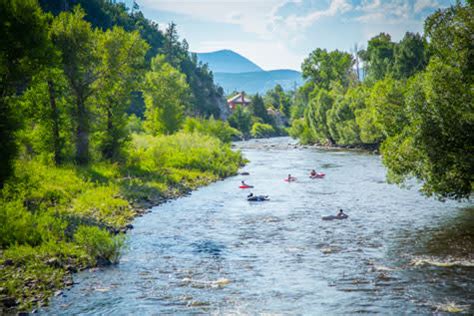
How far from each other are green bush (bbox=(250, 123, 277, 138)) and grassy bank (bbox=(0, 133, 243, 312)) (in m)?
108

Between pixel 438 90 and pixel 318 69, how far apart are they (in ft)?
378

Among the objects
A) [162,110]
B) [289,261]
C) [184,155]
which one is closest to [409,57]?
[162,110]

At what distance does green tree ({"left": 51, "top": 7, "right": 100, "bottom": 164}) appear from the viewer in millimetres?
39469

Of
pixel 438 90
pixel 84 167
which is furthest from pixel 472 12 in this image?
pixel 84 167

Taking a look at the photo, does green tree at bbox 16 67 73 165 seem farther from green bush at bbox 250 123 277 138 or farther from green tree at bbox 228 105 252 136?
green bush at bbox 250 123 277 138

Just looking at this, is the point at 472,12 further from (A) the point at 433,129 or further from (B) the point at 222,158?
(B) the point at 222,158

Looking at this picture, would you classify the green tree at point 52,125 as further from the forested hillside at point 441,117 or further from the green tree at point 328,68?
the green tree at point 328,68

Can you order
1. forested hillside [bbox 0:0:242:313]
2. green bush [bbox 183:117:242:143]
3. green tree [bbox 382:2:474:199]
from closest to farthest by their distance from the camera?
1. forested hillside [bbox 0:0:242:313]
2. green tree [bbox 382:2:474:199]
3. green bush [bbox 183:117:242:143]

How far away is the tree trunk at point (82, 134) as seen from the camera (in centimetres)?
4094

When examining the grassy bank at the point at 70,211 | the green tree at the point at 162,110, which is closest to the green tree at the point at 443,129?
the grassy bank at the point at 70,211

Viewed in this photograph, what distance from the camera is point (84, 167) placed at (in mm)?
39875

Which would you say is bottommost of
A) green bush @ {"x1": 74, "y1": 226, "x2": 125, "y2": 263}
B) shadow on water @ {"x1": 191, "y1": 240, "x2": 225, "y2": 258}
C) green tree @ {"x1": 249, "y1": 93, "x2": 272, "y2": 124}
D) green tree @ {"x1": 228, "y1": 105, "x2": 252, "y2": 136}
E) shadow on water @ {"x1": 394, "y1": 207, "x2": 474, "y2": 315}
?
shadow on water @ {"x1": 191, "y1": 240, "x2": 225, "y2": 258}

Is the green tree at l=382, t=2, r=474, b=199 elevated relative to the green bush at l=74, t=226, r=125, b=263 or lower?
elevated

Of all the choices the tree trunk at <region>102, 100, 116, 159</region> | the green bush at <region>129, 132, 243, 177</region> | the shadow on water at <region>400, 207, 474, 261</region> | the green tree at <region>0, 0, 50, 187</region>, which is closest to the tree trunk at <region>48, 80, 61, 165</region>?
the tree trunk at <region>102, 100, 116, 159</region>
